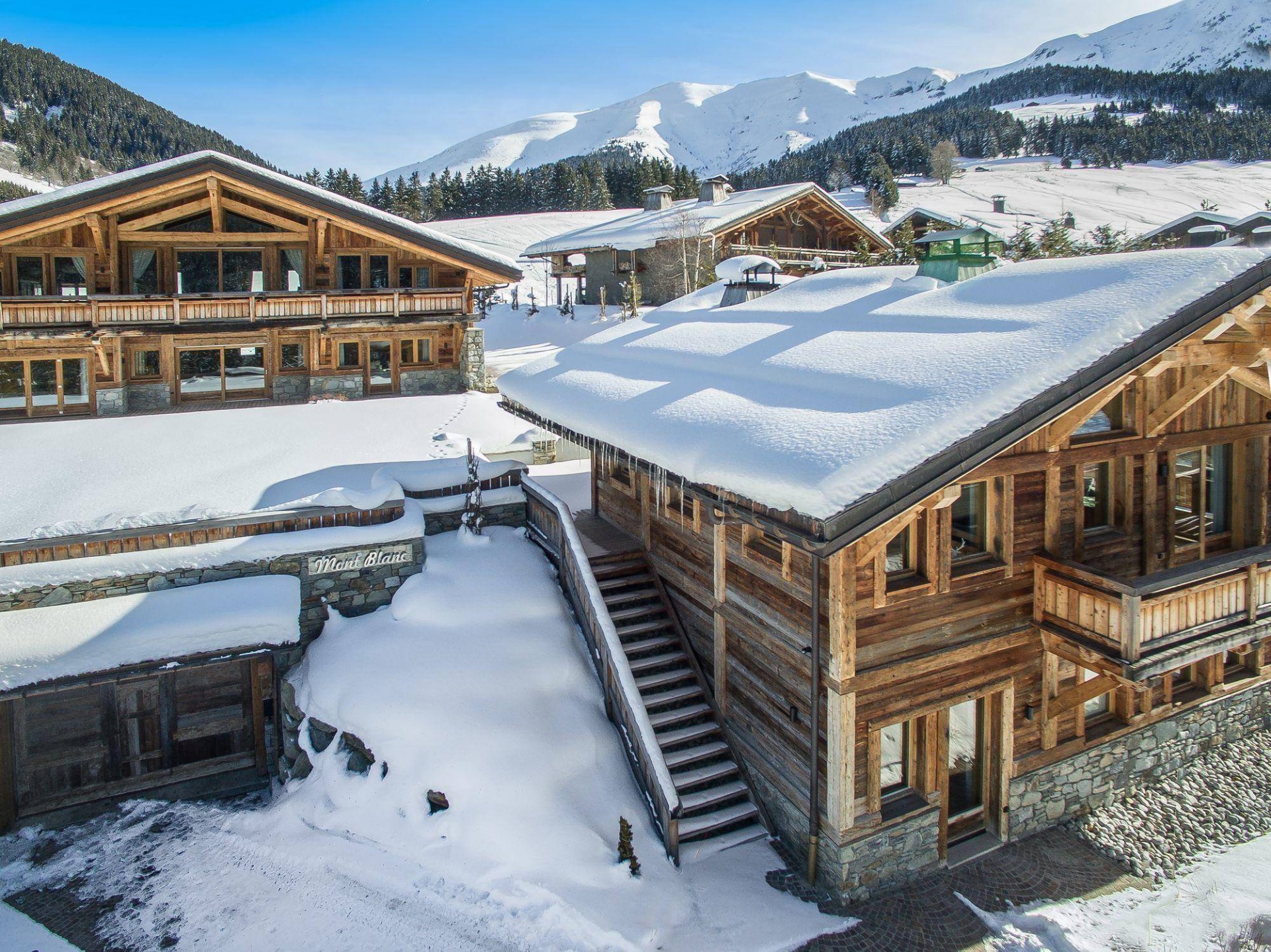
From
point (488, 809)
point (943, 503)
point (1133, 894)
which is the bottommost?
point (1133, 894)

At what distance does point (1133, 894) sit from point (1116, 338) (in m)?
6.07


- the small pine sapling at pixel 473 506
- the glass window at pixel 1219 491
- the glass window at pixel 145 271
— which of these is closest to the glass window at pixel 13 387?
the glass window at pixel 145 271

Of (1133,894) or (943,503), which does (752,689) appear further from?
(1133,894)

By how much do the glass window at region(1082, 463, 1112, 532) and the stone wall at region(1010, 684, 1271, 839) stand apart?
287 centimetres

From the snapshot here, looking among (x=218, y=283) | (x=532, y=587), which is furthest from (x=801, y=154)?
(x=532, y=587)

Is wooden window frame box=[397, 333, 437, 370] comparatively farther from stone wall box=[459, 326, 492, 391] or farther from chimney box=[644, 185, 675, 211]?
chimney box=[644, 185, 675, 211]

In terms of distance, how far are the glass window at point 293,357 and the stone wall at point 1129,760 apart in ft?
63.2

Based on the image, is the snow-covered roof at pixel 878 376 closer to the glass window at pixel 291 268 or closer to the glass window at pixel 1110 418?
the glass window at pixel 1110 418

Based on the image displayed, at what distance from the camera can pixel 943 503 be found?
27.1ft

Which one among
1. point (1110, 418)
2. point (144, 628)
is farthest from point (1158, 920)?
point (144, 628)

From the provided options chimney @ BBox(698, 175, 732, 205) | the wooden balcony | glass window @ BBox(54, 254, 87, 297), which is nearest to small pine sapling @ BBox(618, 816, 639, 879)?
the wooden balcony

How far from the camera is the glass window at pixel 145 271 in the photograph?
66.2ft

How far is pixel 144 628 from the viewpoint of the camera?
36.0ft

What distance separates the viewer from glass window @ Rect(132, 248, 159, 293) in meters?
20.2
